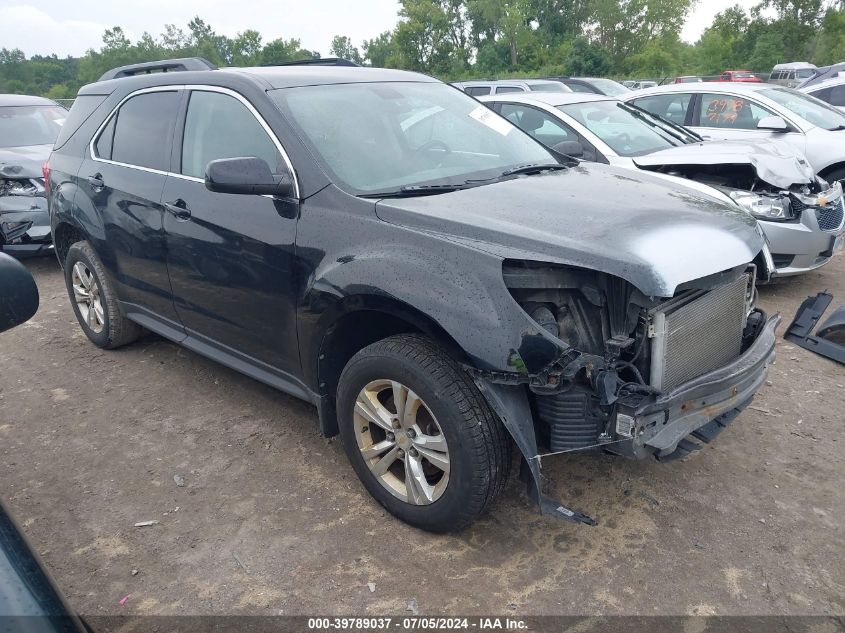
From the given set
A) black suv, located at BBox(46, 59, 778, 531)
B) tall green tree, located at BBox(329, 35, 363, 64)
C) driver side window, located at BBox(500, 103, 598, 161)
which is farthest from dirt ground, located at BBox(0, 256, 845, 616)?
tall green tree, located at BBox(329, 35, 363, 64)

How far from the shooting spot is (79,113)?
15.8ft

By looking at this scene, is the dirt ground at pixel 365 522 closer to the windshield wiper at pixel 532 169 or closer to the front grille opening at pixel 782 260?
the windshield wiper at pixel 532 169

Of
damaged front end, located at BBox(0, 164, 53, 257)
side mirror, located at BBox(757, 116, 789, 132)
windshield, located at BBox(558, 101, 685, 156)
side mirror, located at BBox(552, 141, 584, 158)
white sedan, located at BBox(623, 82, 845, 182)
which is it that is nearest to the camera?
side mirror, located at BBox(552, 141, 584, 158)

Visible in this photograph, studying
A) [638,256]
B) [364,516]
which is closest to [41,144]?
[364,516]

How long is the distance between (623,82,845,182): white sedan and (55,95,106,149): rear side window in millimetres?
6456

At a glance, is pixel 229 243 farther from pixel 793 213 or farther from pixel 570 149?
pixel 793 213

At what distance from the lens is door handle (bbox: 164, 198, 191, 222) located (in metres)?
3.59

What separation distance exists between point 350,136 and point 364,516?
180 cm

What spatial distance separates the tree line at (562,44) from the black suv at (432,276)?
49.1 meters

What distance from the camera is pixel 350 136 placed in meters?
3.27

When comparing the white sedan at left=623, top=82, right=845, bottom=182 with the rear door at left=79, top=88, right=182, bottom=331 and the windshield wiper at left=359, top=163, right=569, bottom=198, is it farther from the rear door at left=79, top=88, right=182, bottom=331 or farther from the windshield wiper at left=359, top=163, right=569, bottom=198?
the rear door at left=79, top=88, right=182, bottom=331

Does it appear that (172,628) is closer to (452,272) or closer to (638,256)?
(452,272)

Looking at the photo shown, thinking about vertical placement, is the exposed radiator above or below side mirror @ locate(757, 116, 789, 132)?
below

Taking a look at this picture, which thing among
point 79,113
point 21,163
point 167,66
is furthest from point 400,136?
point 21,163
